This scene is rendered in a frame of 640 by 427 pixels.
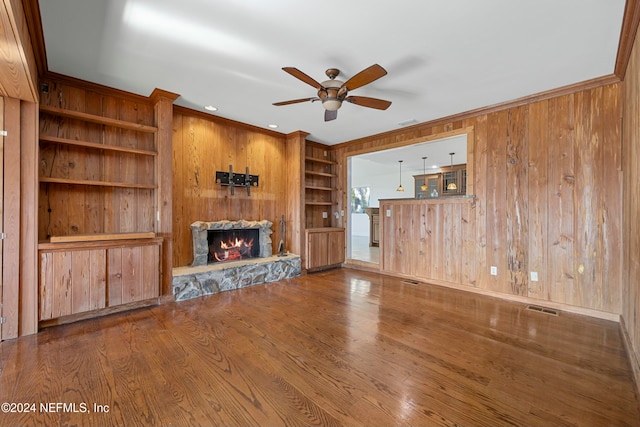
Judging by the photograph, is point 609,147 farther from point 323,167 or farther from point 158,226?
point 158,226

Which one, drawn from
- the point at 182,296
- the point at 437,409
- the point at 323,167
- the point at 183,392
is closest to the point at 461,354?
the point at 437,409

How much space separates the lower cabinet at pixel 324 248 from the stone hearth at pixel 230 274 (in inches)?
12.6

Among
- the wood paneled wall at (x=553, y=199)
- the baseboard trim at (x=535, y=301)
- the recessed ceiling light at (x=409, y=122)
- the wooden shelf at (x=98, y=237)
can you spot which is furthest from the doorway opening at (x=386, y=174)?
the wooden shelf at (x=98, y=237)

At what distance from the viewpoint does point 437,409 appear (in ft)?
5.23

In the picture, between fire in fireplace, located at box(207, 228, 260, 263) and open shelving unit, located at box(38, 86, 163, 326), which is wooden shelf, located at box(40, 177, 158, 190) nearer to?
open shelving unit, located at box(38, 86, 163, 326)

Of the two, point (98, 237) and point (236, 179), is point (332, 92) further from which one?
point (98, 237)

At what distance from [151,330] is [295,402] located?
1.78 m

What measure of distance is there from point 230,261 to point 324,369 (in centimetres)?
279

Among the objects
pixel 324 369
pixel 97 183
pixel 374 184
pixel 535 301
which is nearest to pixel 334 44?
pixel 324 369

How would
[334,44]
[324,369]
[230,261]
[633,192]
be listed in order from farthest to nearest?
[230,261], [334,44], [633,192], [324,369]

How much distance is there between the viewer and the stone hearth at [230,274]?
11.8ft

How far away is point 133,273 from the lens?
313cm

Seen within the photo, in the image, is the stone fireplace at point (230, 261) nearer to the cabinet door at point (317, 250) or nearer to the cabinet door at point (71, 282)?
the cabinet door at point (317, 250)

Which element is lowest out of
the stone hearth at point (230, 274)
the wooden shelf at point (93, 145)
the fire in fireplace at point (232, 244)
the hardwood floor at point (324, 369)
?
the hardwood floor at point (324, 369)
